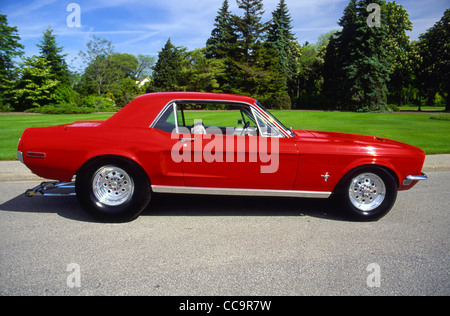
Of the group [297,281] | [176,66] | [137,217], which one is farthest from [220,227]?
[176,66]

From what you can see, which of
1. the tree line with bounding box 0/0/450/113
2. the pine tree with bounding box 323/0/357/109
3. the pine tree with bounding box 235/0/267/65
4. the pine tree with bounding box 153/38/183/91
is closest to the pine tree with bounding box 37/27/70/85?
the tree line with bounding box 0/0/450/113

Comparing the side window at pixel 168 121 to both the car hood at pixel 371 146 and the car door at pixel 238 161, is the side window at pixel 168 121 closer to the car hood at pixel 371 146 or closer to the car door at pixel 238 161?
the car door at pixel 238 161

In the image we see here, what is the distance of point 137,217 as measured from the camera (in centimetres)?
404

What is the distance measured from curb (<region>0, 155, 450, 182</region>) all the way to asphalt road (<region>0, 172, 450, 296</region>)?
66.6 inches

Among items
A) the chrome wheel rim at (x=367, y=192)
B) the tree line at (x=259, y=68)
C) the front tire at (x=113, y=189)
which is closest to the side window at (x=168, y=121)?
the front tire at (x=113, y=189)

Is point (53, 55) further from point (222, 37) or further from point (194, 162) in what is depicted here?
point (194, 162)

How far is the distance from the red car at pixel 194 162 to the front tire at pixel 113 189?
0.04 feet

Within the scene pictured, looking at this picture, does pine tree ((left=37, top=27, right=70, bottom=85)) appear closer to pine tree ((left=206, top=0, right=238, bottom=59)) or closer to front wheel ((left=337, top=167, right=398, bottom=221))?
pine tree ((left=206, top=0, right=238, bottom=59))

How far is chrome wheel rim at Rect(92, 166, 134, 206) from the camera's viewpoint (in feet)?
12.6

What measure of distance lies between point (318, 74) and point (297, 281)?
2240 inches

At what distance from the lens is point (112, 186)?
3.88 meters

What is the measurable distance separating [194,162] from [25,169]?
181 inches
